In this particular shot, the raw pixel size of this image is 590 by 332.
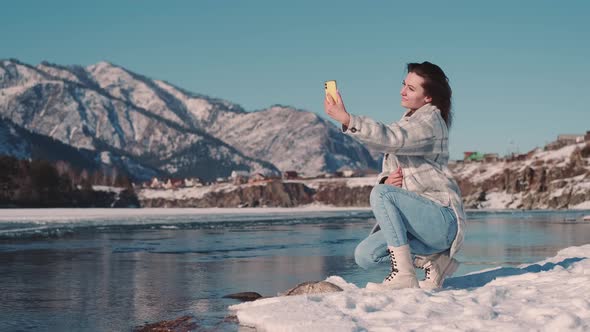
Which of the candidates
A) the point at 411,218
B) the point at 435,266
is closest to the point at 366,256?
the point at 435,266

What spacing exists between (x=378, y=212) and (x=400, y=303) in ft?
3.80

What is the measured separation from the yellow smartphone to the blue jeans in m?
1.40

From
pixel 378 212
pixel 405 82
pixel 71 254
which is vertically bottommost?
pixel 71 254

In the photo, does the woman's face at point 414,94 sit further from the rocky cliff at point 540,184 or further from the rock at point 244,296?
the rocky cliff at point 540,184

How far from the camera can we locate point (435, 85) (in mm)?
8633

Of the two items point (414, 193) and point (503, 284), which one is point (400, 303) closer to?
point (414, 193)

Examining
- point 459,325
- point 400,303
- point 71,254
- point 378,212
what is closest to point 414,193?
point 378,212

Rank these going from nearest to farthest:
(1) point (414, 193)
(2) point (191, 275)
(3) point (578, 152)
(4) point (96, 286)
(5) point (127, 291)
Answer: (1) point (414, 193)
(5) point (127, 291)
(4) point (96, 286)
(2) point (191, 275)
(3) point (578, 152)

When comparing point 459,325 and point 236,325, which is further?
point 236,325

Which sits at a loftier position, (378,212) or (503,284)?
(378,212)

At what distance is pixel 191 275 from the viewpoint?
1582cm

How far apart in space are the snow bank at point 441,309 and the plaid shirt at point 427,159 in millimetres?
888

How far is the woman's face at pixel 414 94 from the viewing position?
8656 millimetres

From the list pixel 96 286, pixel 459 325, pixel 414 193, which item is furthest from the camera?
pixel 96 286
